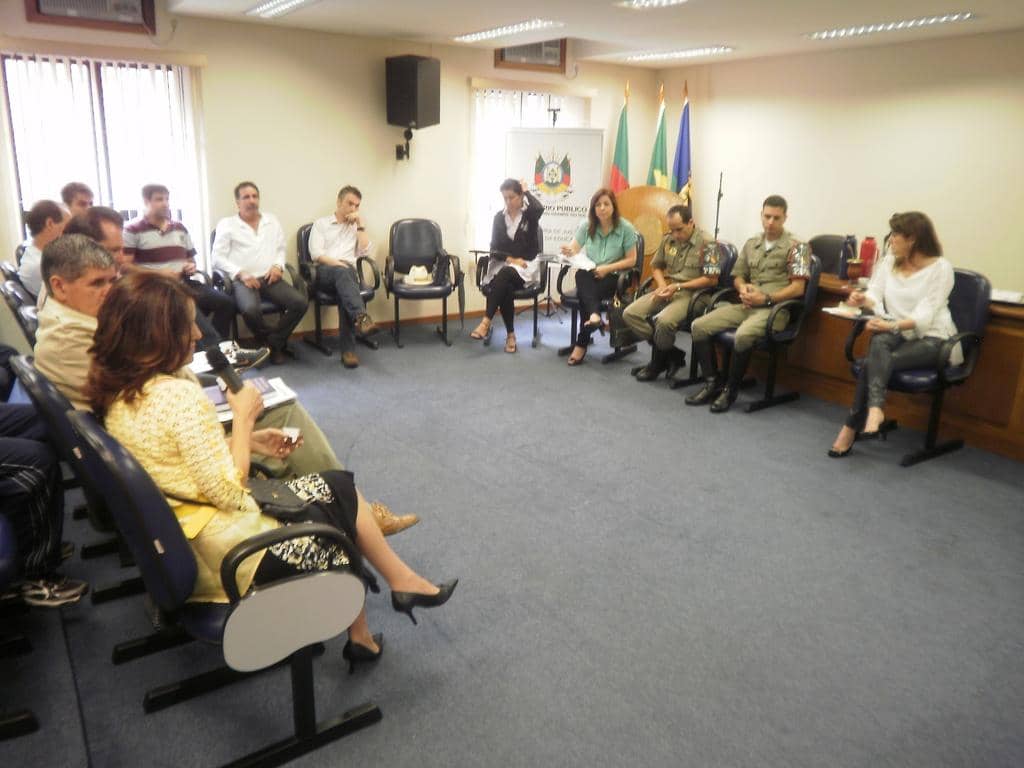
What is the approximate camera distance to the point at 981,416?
4402mm

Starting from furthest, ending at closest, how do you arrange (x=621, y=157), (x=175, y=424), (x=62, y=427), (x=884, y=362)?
(x=621, y=157), (x=884, y=362), (x=62, y=427), (x=175, y=424)

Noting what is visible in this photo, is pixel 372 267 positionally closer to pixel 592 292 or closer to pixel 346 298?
pixel 346 298

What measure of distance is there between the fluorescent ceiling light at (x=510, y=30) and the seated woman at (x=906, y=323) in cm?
268

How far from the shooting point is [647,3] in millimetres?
4648

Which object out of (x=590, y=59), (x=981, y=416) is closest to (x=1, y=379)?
(x=981, y=416)

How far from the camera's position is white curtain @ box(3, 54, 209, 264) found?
5.20 metres

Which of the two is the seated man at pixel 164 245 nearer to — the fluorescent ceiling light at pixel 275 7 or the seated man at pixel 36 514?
the fluorescent ceiling light at pixel 275 7

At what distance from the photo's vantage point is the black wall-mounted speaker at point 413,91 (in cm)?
623

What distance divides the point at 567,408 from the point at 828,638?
2494 mm

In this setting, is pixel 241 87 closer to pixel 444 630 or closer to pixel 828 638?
pixel 444 630

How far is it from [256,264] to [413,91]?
1825mm

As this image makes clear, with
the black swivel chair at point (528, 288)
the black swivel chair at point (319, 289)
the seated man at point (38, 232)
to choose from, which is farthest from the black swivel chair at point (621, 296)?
the seated man at point (38, 232)

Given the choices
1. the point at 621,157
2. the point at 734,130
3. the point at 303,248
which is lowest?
the point at 303,248

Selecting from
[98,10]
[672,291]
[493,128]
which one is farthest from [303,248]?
[672,291]
